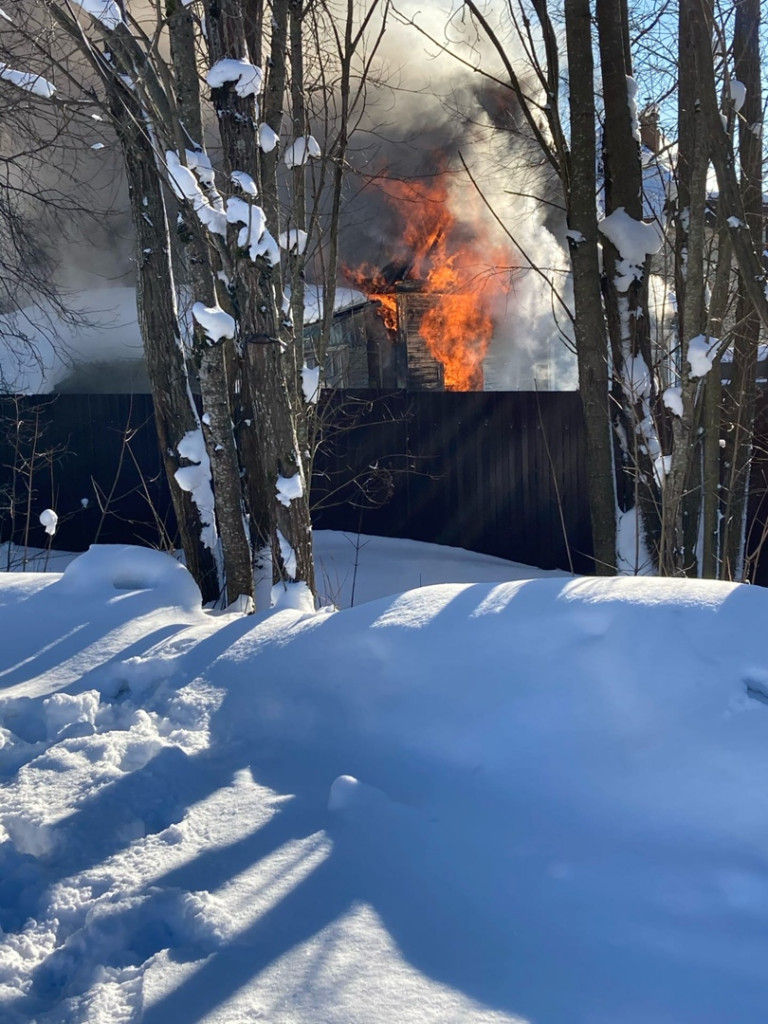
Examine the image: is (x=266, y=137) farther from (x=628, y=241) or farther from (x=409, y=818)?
(x=409, y=818)

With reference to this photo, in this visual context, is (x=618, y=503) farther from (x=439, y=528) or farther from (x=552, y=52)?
(x=439, y=528)

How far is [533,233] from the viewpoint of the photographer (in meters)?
23.9

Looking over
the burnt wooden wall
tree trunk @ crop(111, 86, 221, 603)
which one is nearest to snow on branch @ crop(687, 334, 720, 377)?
tree trunk @ crop(111, 86, 221, 603)

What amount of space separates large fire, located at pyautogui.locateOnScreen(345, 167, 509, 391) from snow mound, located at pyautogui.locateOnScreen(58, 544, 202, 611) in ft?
47.5

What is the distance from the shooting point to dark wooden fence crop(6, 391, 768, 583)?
10453mm

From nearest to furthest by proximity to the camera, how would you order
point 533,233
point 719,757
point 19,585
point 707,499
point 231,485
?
point 719,757, point 19,585, point 231,485, point 707,499, point 533,233

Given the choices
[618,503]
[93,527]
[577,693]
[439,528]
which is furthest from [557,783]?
[93,527]

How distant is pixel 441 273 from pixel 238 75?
611 inches

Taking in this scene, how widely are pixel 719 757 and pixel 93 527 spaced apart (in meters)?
12.1

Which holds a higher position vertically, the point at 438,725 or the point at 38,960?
the point at 438,725

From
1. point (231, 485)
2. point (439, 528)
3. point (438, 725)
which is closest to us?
point (438, 725)

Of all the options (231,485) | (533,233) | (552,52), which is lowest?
(231,485)

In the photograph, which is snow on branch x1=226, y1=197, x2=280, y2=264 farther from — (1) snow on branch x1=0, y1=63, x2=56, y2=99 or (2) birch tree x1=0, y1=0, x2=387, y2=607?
(1) snow on branch x1=0, y1=63, x2=56, y2=99

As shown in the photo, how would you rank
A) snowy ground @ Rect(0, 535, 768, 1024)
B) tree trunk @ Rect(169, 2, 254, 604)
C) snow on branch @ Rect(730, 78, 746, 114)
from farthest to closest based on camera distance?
snow on branch @ Rect(730, 78, 746, 114) → tree trunk @ Rect(169, 2, 254, 604) → snowy ground @ Rect(0, 535, 768, 1024)
